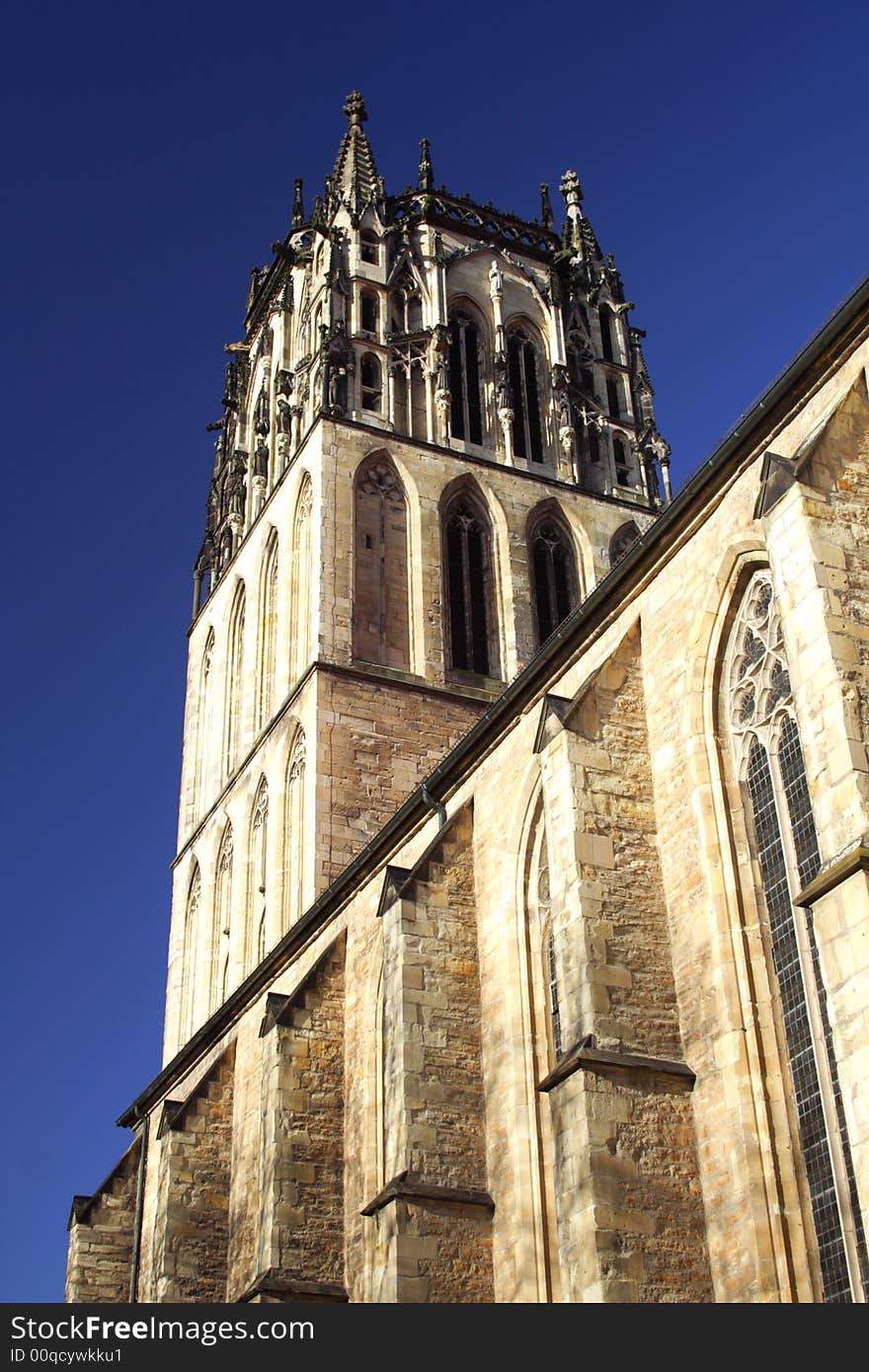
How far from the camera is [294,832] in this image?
28.4m

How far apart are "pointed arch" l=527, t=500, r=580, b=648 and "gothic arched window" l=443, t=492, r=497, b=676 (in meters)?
0.92

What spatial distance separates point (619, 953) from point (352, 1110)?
6.81 metres

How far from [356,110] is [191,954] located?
20146 mm

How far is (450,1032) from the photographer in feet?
58.3

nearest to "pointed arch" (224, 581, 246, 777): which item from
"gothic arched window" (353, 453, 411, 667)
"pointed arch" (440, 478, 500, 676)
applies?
"gothic arched window" (353, 453, 411, 667)

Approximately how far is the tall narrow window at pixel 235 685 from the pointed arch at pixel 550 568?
6.10 meters

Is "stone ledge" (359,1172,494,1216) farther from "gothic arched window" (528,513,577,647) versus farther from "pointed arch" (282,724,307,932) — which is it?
"gothic arched window" (528,513,577,647)

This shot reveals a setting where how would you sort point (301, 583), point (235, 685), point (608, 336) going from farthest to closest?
point (608, 336), point (235, 685), point (301, 583)

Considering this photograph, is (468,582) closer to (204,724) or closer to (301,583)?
(301,583)

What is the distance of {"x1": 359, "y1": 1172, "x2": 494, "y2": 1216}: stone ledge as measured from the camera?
16.3 m

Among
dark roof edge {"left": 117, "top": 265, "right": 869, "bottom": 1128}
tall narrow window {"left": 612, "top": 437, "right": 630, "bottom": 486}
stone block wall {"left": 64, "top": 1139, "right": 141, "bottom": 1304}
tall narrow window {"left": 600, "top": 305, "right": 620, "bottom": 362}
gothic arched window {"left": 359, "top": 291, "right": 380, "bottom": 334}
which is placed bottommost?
stone block wall {"left": 64, "top": 1139, "right": 141, "bottom": 1304}

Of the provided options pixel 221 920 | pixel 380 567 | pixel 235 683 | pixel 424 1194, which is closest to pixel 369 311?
pixel 380 567

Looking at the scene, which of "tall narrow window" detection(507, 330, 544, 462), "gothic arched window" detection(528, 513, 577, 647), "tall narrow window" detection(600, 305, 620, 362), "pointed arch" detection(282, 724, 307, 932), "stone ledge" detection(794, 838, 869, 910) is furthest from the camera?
"tall narrow window" detection(600, 305, 620, 362)
